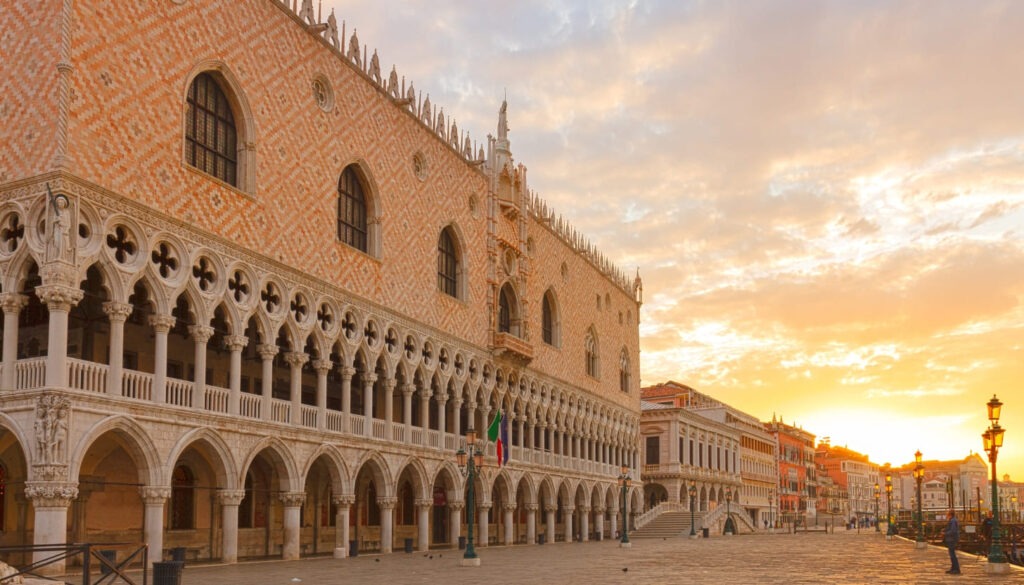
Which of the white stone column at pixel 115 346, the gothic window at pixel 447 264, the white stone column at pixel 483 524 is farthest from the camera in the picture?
the white stone column at pixel 483 524

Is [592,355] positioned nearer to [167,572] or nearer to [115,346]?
[115,346]

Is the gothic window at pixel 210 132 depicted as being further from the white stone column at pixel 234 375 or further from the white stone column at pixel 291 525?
the white stone column at pixel 291 525

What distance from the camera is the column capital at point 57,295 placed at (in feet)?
65.9

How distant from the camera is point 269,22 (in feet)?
91.1

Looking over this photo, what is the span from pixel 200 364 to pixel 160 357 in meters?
1.52

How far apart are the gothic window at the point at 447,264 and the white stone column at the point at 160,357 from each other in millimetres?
14997

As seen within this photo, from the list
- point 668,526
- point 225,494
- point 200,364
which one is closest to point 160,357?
point 200,364

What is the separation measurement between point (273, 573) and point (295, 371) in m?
7.13

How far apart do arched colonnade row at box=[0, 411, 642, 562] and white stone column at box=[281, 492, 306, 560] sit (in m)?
0.03

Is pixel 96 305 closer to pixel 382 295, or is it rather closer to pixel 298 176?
pixel 298 176

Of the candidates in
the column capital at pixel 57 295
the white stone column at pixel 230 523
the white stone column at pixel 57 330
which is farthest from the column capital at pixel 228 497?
the column capital at pixel 57 295

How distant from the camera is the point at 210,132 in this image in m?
25.7

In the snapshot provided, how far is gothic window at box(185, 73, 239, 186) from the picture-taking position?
25.1 meters

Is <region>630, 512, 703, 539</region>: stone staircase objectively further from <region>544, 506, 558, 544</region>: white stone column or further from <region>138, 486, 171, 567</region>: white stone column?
<region>138, 486, 171, 567</region>: white stone column
